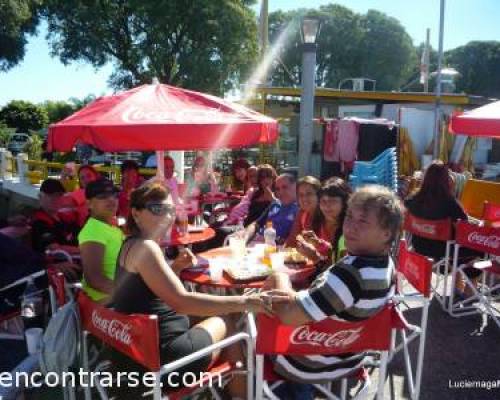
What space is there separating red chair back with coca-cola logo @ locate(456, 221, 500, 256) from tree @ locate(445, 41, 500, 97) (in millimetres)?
54748

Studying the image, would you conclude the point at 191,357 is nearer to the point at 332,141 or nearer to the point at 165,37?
the point at 332,141

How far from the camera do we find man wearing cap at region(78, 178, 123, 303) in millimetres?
2945

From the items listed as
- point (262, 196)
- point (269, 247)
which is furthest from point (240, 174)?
point (269, 247)

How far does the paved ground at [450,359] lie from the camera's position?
3.25 metres

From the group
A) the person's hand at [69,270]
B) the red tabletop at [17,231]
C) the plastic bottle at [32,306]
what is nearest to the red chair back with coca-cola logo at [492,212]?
the person's hand at [69,270]

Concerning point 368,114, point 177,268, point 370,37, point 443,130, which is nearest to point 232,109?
point 177,268

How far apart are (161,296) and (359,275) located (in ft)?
3.17

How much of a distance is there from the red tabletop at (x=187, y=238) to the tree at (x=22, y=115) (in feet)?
109

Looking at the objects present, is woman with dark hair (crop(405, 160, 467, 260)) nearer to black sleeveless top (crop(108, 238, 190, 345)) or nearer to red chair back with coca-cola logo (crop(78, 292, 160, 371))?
Answer: black sleeveless top (crop(108, 238, 190, 345))

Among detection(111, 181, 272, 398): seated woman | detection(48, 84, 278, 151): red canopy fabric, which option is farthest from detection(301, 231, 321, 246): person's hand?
detection(111, 181, 272, 398): seated woman

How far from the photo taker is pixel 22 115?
109 ft

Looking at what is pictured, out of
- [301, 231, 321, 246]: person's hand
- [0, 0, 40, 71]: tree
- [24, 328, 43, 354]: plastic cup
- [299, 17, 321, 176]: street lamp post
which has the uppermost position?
[0, 0, 40, 71]: tree

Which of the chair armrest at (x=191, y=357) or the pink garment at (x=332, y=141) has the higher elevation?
the pink garment at (x=332, y=141)

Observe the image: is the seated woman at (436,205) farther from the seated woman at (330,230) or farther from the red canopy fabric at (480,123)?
the seated woman at (330,230)
